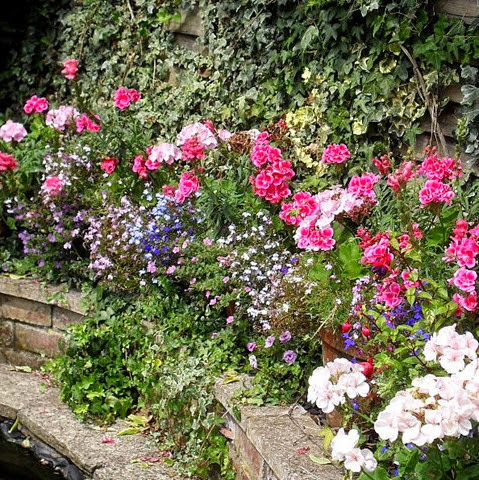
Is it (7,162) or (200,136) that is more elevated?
(200,136)

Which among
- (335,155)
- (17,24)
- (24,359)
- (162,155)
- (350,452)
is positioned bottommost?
(24,359)

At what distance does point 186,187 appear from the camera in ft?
14.2

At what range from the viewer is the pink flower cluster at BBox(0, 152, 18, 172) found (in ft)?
17.4

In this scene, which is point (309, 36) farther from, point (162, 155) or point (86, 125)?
point (86, 125)

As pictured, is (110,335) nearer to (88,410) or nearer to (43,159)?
(88,410)

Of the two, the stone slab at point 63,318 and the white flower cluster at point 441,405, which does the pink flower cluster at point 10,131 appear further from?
the white flower cluster at point 441,405

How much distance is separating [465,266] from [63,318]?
2.75 m

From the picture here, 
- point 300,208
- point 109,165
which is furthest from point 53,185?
point 300,208

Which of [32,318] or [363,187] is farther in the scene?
[32,318]

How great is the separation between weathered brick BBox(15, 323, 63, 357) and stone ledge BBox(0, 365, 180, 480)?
0.19m

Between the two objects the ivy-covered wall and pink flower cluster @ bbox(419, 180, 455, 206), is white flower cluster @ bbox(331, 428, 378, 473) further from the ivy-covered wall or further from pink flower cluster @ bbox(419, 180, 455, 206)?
the ivy-covered wall

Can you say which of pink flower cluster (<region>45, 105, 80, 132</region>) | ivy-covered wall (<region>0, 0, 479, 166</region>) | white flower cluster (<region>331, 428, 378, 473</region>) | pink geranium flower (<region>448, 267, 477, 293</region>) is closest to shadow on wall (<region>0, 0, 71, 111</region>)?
ivy-covered wall (<region>0, 0, 479, 166</region>)

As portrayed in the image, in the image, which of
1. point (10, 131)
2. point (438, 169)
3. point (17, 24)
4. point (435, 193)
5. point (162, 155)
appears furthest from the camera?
point (17, 24)

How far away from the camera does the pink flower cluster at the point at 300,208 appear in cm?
340
